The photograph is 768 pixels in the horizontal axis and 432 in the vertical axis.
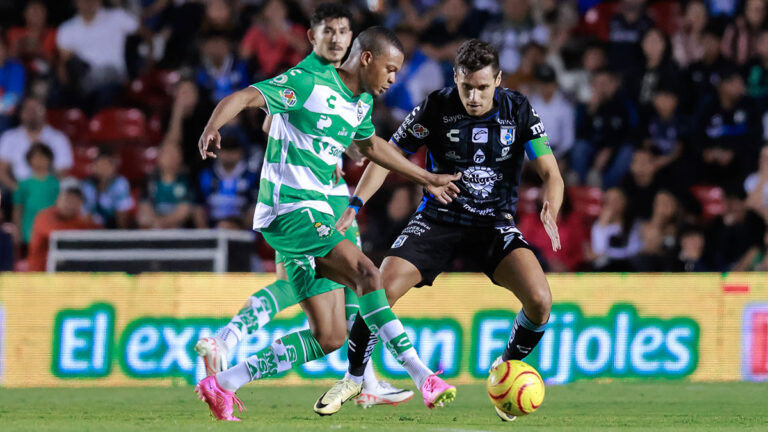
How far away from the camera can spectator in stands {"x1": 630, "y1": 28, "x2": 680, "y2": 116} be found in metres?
13.8

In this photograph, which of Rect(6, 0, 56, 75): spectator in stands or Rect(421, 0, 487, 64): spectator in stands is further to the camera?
Rect(6, 0, 56, 75): spectator in stands

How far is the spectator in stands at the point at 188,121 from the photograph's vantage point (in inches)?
539

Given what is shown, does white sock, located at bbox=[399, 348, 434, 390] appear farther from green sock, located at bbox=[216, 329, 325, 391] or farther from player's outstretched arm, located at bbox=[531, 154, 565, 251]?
player's outstretched arm, located at bbox=[531, 154, 565, 251]

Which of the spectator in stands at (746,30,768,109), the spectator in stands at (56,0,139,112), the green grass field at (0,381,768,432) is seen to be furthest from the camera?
the spectator in stands at (56,0,139,112)

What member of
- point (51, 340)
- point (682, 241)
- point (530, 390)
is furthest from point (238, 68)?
point (530, 390)

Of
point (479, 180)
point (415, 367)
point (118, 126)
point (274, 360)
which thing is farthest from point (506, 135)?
point (118, 126)

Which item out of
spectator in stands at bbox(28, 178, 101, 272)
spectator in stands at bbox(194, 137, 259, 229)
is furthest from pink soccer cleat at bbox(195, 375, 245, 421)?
spectator in stands at bbox(28, 178, 101, 272)

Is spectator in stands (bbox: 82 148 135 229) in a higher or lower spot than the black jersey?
lower

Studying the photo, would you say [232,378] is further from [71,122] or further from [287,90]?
[71,122]

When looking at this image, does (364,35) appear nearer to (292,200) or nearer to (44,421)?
(292,200)

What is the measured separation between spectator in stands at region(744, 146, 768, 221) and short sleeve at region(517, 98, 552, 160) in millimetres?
5725

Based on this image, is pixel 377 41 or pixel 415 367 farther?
pixel 377 41

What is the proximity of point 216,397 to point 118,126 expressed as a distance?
842 centimetres

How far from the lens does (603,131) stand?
13.6 meters
